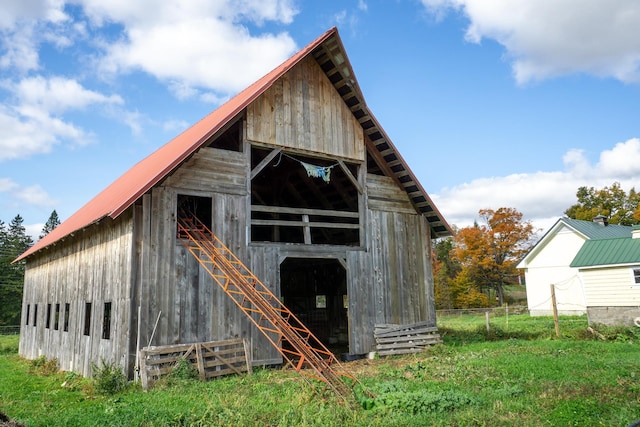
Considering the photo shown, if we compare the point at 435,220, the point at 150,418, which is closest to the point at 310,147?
the point at 435,220

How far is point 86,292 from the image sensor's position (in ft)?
52.2

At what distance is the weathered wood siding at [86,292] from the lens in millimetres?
13008

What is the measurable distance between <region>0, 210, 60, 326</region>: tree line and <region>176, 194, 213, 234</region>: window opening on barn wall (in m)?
29.2

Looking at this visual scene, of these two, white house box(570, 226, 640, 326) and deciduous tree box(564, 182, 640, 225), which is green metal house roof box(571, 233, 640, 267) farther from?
deciduous tree box(564, 182, 640, 225)

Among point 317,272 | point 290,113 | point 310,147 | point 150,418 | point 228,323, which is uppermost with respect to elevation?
point 290,113

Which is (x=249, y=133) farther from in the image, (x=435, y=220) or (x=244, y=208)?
(x=435, y=220)

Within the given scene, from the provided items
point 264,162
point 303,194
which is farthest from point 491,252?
point 264,162

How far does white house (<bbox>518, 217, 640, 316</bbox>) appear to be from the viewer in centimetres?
3459

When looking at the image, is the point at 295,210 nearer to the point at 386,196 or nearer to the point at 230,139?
the point at 230,139

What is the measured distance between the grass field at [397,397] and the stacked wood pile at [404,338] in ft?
3.43

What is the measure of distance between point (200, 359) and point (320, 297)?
12875mm

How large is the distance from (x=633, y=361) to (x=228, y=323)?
422 inches

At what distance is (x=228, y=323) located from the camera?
13.8 m

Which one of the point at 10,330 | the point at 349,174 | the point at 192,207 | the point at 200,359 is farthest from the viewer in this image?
the point at 10,330
